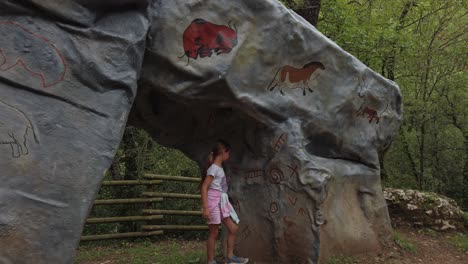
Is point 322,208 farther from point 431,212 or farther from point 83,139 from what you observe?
point 431,212

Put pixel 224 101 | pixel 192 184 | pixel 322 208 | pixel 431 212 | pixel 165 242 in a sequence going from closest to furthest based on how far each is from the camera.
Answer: pixel 224 101, pixel 322 208, pixel 431 212, pixel 165 242, pixel 192 184

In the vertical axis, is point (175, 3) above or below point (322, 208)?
above

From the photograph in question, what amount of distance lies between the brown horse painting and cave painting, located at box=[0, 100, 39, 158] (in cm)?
260

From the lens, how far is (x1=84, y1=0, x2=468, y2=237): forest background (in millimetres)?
8945

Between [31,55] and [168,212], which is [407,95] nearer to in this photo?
[168,212]

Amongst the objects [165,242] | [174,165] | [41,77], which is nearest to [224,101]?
[41,77]

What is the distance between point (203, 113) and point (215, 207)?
1.34 meters

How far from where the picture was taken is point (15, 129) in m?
3.03

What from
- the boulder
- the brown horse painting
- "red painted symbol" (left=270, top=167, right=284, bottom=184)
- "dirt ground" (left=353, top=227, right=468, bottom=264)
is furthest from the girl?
the boulder

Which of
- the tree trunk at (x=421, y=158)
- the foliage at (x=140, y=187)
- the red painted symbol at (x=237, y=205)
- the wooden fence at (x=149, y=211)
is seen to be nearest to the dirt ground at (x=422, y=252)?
the red painted symbol at (x=237, y=205)

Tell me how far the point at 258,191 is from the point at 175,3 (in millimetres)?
2323

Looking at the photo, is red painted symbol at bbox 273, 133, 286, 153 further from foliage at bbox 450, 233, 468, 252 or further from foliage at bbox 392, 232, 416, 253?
foliage at bbox 450, 233, 468, 252

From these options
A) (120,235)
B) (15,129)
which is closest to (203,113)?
(15,129)

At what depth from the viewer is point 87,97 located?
11.0ft
